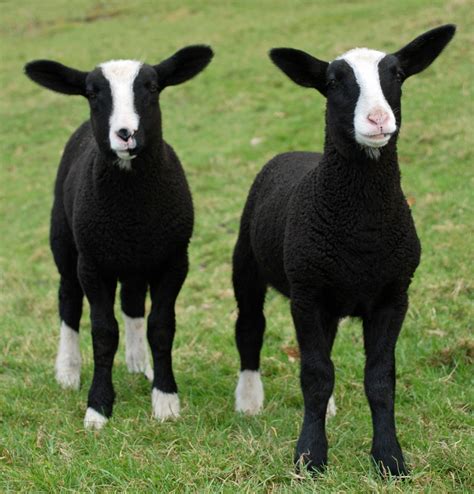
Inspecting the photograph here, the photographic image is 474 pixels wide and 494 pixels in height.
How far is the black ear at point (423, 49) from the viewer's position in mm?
4805

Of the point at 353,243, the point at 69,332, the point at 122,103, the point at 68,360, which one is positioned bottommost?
the point at 68,360

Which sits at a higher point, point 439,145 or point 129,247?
point 129,247

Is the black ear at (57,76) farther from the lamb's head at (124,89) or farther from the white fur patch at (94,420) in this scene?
the white fur patch at (94,420)

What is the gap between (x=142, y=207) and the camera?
5.63 m

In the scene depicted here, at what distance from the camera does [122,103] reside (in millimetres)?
5301

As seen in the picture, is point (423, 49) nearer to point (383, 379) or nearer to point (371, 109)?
point (371, 109)

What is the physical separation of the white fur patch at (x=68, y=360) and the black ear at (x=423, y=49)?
130 inches

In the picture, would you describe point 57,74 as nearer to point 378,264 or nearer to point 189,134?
point 378,264

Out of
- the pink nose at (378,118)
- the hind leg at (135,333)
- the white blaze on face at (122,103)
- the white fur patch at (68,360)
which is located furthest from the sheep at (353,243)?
the white fur patch at (68,360)

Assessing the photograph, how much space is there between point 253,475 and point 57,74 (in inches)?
117

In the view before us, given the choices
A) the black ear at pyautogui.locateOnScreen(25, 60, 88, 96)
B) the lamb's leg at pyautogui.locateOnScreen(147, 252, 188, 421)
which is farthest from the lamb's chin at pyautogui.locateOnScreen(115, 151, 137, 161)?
the lamb's leg at pyautogui.locateOnScreen(147, 252, 188, 421)

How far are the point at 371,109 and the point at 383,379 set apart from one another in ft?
4.63

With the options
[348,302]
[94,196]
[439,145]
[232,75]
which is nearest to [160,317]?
[94,196]

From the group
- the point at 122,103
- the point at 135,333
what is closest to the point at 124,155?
the point at 122,103
